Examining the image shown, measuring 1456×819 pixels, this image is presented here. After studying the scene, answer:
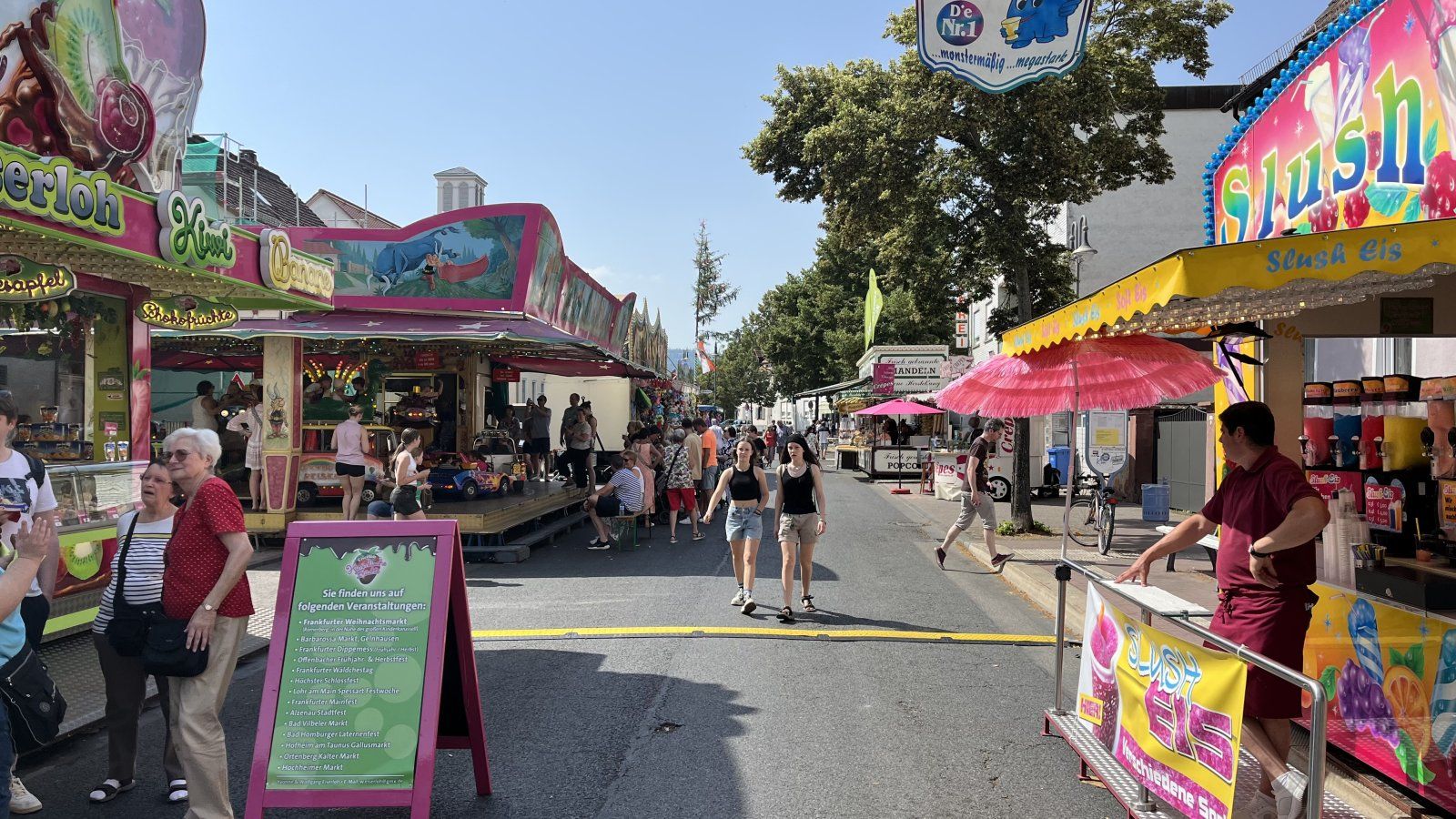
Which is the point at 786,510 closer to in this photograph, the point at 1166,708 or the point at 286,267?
the point at 1166,708

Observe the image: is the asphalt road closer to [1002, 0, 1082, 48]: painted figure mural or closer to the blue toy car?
the blue toy car

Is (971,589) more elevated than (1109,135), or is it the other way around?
(1109,135)

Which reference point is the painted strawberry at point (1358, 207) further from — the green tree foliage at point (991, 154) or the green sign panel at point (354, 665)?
the green tree foliage at point (991, 154)

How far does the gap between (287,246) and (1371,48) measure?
875cm

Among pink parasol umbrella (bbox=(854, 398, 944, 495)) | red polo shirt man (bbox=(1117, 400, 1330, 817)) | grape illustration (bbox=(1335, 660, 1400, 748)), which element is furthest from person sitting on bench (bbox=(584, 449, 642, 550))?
pink parasol umbrella (bbox=(854, 398, 944, 495))

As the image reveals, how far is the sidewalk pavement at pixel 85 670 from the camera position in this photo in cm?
566

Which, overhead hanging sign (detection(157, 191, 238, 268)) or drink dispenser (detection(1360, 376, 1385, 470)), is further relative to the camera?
overhead hanging sign (detection(157, 191, 238, 268))

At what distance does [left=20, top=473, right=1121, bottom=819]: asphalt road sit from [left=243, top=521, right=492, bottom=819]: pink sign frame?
409mm

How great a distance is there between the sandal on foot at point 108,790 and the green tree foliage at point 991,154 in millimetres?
12498

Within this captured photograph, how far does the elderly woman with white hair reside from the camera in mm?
4035

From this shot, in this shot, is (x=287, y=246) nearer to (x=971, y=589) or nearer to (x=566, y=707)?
(x=566, y=707)

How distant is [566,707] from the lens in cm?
603

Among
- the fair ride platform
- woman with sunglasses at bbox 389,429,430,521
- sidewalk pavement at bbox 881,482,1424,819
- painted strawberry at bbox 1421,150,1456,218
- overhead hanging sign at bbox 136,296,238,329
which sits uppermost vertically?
painted strawberry at bbox 1421,150,1456,218

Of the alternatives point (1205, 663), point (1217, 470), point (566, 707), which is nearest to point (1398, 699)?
point (1205, 663)
